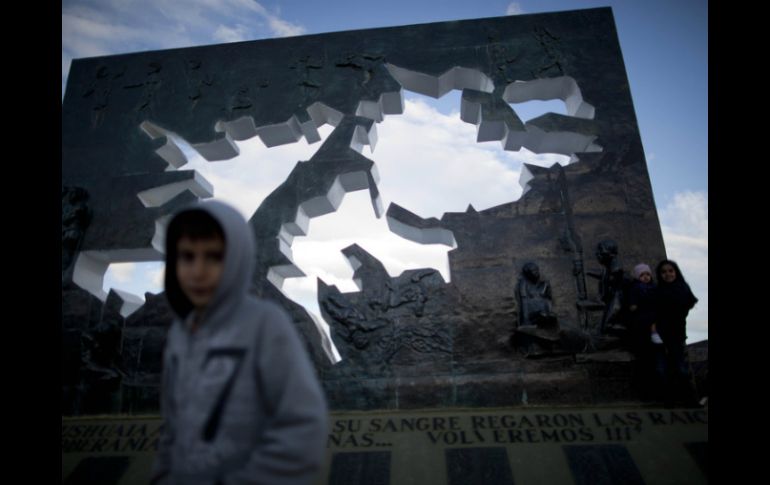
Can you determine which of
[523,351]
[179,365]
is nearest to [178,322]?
[179,365]

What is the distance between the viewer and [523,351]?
5789mm

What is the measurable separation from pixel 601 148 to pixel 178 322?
23.2ft

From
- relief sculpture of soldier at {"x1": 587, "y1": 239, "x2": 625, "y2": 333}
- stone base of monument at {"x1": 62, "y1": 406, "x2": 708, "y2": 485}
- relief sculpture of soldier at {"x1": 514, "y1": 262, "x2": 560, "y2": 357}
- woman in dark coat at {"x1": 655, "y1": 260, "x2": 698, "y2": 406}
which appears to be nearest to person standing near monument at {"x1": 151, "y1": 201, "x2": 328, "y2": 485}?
stone base of monument at {"x1": 62, "y1": 406, "x2": 708, "y2": 485}

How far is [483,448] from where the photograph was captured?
4641mm

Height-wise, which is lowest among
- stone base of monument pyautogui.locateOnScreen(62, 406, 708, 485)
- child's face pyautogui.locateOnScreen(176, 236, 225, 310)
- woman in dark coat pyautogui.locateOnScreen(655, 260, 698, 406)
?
stone base of monument pyautogui.locateOnScreen(62, 406, 708, 485)

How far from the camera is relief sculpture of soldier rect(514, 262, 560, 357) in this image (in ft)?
18.7

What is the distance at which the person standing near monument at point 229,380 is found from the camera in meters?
1.21

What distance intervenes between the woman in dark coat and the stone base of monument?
0.79ft

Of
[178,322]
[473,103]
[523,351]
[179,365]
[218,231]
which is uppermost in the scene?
[473,103]

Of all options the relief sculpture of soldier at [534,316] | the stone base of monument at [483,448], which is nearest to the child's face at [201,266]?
the stone base of monument at [483,448]

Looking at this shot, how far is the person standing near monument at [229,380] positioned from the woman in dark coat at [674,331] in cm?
510

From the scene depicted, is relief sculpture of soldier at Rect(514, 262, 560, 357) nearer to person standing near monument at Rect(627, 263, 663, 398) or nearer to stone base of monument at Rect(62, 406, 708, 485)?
stone base of monument at Rect(62, 406, 708, 485)

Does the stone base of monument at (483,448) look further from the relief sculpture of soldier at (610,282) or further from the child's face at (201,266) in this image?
the child's face at (201,266)
